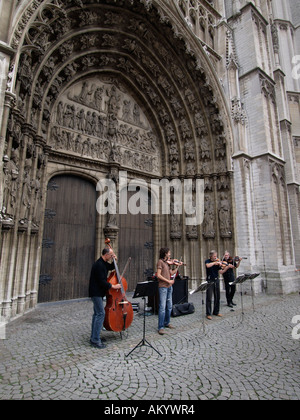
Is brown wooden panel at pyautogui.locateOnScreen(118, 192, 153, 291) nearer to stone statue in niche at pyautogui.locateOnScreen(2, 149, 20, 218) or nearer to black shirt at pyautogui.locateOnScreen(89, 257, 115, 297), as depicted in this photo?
stone statue in niche at pyautogui.locateOnScreen(2, 149, 20, 218)

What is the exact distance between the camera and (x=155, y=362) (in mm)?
3172

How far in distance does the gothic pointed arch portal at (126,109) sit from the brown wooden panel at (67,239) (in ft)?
1.48

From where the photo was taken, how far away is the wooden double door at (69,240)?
7328mm

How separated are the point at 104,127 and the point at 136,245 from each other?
466cm

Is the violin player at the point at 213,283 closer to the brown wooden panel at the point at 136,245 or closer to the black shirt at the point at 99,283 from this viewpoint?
the black shirt at the point at 99,283

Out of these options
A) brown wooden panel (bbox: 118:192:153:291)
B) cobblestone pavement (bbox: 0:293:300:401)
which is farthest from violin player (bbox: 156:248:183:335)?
brown wooden panel (bbox: 118:192:153:291)

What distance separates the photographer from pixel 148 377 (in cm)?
277

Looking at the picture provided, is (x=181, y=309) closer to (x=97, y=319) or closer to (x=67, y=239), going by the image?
(x=97, y=319)

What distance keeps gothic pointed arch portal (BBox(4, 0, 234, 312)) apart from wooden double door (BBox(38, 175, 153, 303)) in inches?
17.8

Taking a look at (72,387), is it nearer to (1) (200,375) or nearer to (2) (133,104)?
(1) (200,375)

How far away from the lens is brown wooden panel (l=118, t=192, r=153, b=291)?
30.3ft

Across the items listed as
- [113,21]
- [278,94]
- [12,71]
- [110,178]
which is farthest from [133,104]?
[278,94]

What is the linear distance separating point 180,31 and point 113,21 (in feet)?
8.17
